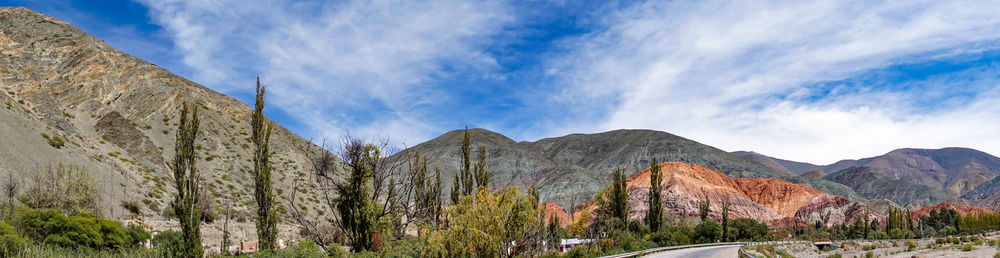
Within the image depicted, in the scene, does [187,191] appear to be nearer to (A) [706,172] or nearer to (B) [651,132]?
(A) [706,172]

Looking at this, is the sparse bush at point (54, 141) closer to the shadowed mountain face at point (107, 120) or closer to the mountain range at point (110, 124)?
the mountain range at point (110, 124)

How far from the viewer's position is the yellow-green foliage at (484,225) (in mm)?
15766

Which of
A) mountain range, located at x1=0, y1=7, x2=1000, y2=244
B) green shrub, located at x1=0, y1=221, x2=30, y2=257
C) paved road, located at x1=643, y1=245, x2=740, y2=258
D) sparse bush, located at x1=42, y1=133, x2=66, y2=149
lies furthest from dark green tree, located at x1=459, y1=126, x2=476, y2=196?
sparse bush, located at x1=42, y1=133, x2=66, y2=149

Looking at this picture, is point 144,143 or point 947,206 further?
point 947,206

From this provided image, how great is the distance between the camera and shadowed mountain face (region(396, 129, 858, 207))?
103188 millimetres

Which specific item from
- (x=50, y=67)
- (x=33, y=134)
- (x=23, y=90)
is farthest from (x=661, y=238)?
(x=50, y=67)

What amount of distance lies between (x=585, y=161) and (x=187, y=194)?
438ft

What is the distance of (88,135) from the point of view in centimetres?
5119

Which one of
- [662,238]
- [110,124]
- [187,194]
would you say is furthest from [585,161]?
[187,194]

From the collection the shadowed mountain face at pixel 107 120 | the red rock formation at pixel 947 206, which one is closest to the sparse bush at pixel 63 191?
the shadowed mountain face at pixel 107 120

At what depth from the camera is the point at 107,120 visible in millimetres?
54844

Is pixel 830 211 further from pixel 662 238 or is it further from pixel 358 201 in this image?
pixel 358 201

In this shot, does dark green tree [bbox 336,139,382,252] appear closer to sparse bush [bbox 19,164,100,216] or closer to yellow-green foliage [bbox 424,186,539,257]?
yellow-green foliage [bbox 424,186,539,257]

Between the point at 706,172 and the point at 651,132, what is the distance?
4842 centimetres
